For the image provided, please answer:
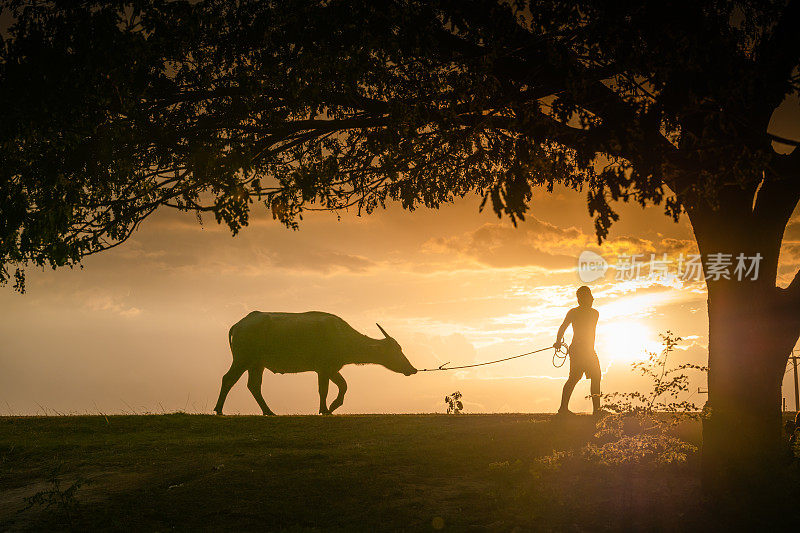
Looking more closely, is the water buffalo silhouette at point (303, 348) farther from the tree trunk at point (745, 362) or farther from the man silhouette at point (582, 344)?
the tree trunk at point (745, 362)

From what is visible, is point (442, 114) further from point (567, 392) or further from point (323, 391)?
point (323, 391)

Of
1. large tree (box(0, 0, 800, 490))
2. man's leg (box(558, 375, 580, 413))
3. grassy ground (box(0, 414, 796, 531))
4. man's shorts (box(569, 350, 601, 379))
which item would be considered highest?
large tree (box(0, 0, 800, 490))

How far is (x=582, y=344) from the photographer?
14.8 meters

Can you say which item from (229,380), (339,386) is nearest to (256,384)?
(229,380)

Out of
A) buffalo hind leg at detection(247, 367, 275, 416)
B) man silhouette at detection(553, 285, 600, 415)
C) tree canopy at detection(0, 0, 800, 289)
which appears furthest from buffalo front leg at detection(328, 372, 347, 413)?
tree canopy at detection(0, 0, 800, 289)

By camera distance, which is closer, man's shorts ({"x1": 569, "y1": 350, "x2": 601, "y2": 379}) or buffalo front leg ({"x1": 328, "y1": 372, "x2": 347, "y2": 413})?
man's shorts ({"x1": 569, "y1": 350, "x2": 601, "y2": 379})

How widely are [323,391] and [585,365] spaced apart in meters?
9.01

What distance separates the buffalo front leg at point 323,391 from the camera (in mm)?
20094

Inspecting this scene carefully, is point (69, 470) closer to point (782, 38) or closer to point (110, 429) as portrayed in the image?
point (110, 429)

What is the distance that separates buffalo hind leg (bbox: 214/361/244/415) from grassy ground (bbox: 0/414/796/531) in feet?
22.9

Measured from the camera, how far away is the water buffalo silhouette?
2152 cm

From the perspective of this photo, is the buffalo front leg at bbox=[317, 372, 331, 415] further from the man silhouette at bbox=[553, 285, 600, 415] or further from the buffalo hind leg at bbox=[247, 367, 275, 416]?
the man silhouette at bbox=[553, 285, 600, 415]

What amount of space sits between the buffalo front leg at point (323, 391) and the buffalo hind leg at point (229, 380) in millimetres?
2723

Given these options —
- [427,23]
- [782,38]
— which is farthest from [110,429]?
[782,38]
